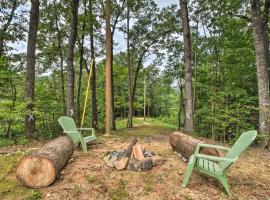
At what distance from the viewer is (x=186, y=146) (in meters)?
4.18

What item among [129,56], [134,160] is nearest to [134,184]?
[134,160]

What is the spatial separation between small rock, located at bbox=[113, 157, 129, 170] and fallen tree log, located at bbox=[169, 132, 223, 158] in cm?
112

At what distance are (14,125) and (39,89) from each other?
7.77 feet

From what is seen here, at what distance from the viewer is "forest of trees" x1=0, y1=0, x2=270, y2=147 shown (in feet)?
22.0

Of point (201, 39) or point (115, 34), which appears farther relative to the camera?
point (201, 39)

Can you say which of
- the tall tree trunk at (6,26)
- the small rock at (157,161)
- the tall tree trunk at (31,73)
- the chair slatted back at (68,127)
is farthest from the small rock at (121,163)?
the tall tree trunk at (6,26)

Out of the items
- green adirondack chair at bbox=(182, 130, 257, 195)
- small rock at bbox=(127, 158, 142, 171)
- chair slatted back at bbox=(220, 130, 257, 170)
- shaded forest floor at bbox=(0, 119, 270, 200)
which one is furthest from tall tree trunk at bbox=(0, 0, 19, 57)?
chair slatted back at bbox=(220, 130, 257, 170)

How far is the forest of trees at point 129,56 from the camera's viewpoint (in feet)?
22.0

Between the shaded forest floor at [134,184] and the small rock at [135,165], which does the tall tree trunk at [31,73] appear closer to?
the shaded forest floor at [134,184]

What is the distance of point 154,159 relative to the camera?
3.95 m

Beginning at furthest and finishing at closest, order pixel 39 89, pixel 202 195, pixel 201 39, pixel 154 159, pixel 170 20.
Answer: pixel 201 39
pixel 170 20
pixel 39 89
pixel 154 159
pixel 202 195

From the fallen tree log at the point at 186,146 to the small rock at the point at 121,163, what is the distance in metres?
1.12

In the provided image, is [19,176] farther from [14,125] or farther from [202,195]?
[14,125]

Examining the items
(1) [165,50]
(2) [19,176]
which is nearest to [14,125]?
(2) [19,176]
